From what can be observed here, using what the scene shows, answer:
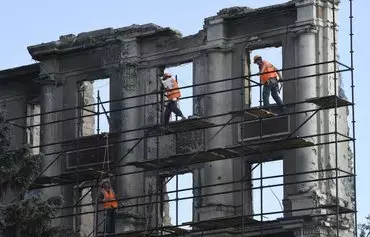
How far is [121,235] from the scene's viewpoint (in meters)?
38.4

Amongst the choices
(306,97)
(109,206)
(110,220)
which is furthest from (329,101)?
(110,220)

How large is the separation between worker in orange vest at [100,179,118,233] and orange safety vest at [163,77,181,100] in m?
3.14

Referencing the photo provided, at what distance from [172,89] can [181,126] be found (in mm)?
1039

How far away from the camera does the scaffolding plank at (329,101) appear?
35344 millimetres

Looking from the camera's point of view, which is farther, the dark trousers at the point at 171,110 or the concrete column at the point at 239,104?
the dark trousers at the point at 171,110

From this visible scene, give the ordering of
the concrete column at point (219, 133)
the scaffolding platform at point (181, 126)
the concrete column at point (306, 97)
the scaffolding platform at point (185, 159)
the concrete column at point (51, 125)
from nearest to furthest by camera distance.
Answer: the concrete column at point (306, 97) < the scaffolding platform at point (185, 159) < the scaffolding platform at point (181, 126) < the concrete column at point (219, 133) < the concrete column at point (51, 125)

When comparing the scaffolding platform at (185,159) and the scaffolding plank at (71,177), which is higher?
the scaffolding platform at (185,159)

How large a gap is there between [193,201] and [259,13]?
18.0 ft

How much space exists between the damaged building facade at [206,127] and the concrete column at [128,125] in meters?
0.03

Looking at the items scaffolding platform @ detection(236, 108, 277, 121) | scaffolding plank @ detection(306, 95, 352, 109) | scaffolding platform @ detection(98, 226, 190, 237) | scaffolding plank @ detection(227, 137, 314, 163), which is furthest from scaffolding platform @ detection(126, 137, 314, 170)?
scaffolding platform @ detection(98, 226, 190, 237)

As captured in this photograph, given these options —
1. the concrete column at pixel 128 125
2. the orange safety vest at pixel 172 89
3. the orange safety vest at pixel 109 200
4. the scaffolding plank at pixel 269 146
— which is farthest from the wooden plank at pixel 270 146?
the orange safety vest at pixel 109 200

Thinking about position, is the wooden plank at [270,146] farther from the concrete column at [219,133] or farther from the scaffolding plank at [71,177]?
the scaffolding plank at [71,177]

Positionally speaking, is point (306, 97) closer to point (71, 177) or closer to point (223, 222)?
point (223, 222)

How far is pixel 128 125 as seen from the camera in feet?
132
